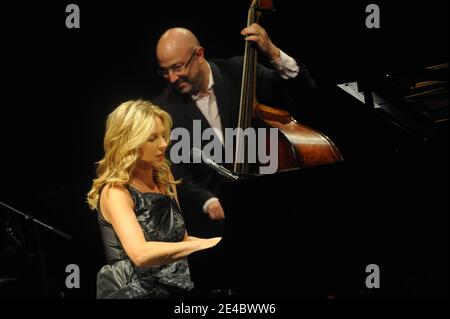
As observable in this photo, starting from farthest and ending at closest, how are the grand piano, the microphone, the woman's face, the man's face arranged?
the man's face → the woman's face → the microphone → the grand piano

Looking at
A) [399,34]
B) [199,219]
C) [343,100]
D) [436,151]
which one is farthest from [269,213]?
[399,34]

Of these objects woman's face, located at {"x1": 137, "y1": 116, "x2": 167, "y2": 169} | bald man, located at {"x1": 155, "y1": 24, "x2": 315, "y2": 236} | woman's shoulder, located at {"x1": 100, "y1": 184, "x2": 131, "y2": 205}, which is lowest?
woman's shoulder, located at {"x1": 100, "y1": 184, "x2": 131, "y2": 205}

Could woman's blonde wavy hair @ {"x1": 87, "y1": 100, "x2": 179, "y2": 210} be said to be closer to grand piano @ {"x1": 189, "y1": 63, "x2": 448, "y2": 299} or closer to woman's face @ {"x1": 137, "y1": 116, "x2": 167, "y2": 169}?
woman's face @ {"x1": 137, "y1": 116, "x2": 167, "y2": 169}

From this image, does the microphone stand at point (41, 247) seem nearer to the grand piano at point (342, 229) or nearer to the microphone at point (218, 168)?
the microphone at point (218, 168)

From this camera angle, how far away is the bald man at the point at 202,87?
4.08 meters

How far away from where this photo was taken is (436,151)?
8.13ft

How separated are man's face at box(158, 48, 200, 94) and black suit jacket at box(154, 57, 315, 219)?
0.05m

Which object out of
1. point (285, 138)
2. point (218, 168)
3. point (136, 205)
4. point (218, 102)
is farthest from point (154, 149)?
point (218, 102)

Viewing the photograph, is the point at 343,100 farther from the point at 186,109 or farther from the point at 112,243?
the point at 112,243

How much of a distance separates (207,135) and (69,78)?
1026 mm

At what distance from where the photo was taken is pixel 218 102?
13.8 ft

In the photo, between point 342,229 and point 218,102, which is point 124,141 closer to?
point 218,102

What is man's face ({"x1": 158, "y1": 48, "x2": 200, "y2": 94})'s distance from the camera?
422 centimetres

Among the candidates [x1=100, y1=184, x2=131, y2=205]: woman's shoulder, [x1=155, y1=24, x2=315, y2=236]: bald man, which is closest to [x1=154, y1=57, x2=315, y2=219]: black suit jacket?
[x1=155, y1=24, x2=315, y2=236]: bald man
